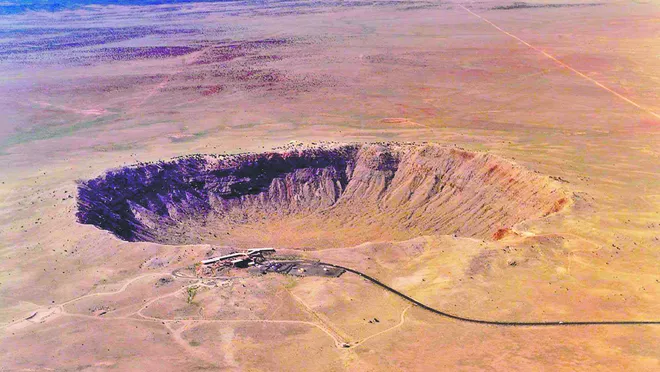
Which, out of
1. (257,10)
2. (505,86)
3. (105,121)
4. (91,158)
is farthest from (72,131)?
(257,10)

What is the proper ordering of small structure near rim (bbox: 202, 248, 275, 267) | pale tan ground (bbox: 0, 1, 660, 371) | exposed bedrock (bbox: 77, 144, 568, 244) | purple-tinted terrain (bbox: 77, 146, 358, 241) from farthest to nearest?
purple-tinted terrain (bbox: 77, 146, 358, 241) < exposed bedrock (bbox: 77, 144, 568, 244) < small structure near rim (bbox: 202, 248, 275, 267) < pale tan ground (bbox: 0, 1, 660, 371)

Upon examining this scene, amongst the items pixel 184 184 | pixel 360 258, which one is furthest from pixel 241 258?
pixel 184 184

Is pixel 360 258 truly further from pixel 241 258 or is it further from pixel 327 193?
pixel 327 193

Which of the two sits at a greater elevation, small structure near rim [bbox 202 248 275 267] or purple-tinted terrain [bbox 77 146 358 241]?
purple-tinted terrain [bbox 77 146 358 241]

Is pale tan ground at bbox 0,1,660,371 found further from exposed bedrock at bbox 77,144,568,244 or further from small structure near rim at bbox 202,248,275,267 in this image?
exposed bedrock at bbox 77,144,568,244

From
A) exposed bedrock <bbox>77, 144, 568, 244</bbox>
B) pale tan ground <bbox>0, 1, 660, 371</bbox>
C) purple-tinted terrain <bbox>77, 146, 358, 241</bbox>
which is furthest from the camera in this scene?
purple-tinted terrain <bbox>77, 146, 358, 241</bbox>

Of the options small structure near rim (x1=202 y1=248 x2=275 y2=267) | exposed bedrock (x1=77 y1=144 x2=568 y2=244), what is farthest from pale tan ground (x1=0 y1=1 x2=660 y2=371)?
exposed bedrock (x1=77 y1=144 x2=568 y2=244)

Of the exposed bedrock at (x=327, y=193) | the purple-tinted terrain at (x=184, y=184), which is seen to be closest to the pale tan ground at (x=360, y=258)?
the purple-tinted terrain at (x=184, y=184)
